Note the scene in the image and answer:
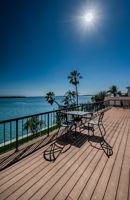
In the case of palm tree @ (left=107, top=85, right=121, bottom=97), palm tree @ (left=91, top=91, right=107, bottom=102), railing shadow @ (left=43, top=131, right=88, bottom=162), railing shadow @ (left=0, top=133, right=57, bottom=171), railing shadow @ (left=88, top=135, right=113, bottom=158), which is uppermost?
palm tree @ (left=107, top=85, right=121, bottom=97)

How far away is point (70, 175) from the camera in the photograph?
1583mm

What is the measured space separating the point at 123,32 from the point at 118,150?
26.0 feet

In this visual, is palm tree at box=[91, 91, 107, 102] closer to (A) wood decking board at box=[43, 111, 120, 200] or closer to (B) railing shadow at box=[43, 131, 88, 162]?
(B) railing shadow at box=[43, 131, 88, 162]

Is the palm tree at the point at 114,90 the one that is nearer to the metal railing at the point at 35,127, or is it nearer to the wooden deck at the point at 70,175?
the metal railing at the point at 35,127

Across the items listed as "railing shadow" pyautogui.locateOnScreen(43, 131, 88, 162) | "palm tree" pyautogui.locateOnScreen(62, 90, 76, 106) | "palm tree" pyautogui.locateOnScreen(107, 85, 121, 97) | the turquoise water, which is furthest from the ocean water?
"palm tree" pyautogui.locateOnScreen(107, 85, 121, 97)

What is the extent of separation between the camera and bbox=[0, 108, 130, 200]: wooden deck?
49.3 inches

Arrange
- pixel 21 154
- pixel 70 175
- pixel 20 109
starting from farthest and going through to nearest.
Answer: pixel 20 109 < pixel 21 154 < pixel 70 175

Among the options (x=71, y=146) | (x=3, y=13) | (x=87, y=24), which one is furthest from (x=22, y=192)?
(x=87, y=24)

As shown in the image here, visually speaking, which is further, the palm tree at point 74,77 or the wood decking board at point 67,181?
the palm tree at point 74,77

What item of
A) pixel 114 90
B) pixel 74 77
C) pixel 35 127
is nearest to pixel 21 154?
pixel 35 127

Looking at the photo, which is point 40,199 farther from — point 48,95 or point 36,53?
point 48,95

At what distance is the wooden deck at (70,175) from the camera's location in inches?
49.3

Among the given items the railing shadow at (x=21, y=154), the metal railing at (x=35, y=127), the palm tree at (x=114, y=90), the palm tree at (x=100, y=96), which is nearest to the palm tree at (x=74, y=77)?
the metal railing at (x=35, y=127)

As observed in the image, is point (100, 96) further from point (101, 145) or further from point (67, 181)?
point (67, 181)
